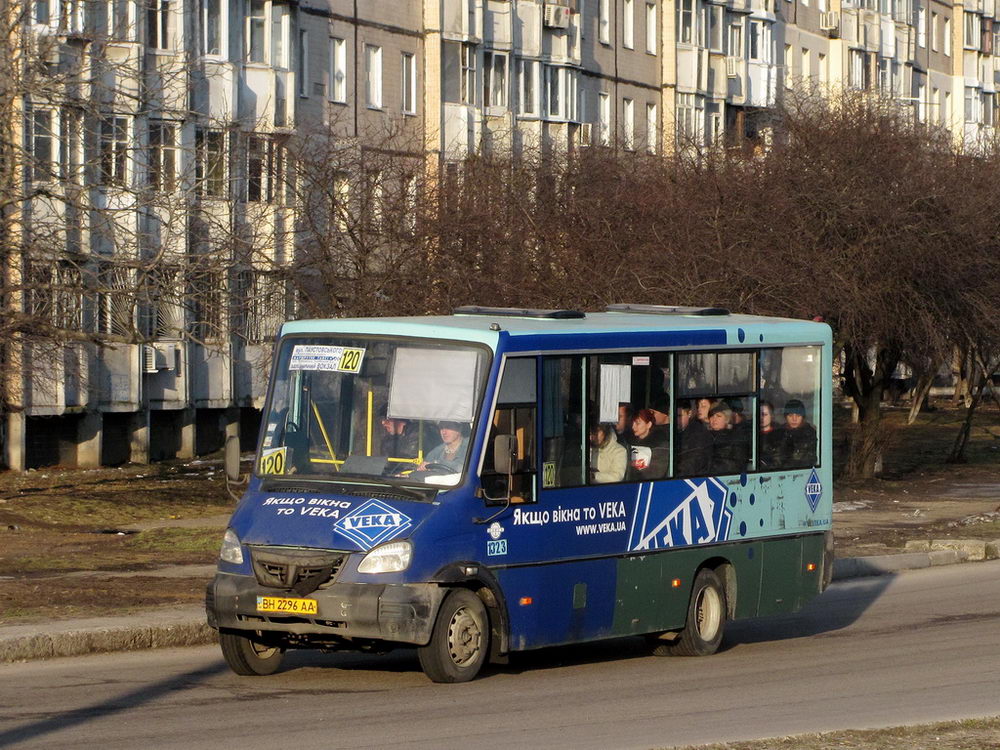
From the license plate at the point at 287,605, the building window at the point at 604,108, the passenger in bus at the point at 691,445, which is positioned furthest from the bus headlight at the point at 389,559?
the building window at the point at 604,108

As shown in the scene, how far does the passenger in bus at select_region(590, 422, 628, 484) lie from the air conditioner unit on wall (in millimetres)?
39442

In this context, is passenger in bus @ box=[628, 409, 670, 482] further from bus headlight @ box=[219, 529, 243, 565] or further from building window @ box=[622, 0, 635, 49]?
building window @ box=[622, 0, 635, 49]

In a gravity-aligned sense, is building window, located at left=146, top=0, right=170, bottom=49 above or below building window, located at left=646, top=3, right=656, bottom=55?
below

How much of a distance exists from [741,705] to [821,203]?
63.4 feet

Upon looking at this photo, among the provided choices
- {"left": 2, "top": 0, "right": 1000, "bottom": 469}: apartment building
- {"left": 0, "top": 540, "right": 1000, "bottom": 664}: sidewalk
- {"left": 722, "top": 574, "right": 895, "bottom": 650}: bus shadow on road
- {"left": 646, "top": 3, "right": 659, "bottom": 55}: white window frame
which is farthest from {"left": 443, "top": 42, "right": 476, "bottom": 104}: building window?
{"left": 0, "top": 540, "right": 1000, "bottom": 664}: sidewalk

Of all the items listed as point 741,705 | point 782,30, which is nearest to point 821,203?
point 741,705

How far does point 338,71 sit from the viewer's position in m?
43.3

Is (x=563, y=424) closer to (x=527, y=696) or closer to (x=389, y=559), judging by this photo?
(x=389, y=559)

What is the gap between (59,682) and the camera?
11.3 m

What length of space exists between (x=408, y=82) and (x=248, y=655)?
35.5m

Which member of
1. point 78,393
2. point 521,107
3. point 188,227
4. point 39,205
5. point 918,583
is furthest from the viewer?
point 521,107

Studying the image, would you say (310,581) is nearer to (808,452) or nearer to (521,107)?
(808,452)

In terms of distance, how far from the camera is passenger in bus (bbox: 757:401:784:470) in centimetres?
1376

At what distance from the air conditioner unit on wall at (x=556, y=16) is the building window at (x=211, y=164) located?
16.1m
